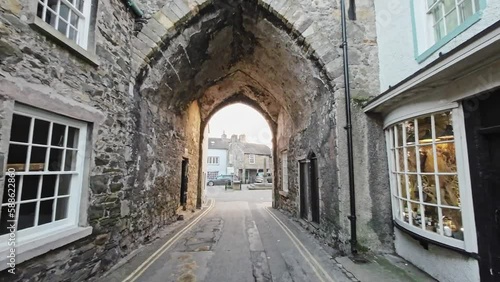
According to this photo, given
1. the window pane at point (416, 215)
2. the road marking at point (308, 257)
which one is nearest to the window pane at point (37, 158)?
the road marking at point (308, 257)

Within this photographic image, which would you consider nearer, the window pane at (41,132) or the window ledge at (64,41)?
the window ledge at (64,41)

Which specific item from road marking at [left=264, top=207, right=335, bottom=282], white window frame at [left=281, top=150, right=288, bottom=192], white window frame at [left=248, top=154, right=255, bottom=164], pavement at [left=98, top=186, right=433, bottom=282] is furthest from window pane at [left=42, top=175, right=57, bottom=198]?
white window frame at [left=248, top=154, right=255, bottom=164]

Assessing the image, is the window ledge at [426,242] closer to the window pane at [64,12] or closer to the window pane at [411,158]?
the window pane at [411,158]

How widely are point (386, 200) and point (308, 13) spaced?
392 centimetres

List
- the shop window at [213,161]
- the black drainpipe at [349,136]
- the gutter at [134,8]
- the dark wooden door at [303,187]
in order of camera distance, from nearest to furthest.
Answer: the black drainpipe at [349,136], the gutter at [134,8], the dark wooden door at [303,187], the shop window at [213,161]

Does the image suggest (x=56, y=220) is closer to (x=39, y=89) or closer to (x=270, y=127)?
(x=39, y=89)

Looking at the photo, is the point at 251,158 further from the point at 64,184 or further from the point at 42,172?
the point at 42,172

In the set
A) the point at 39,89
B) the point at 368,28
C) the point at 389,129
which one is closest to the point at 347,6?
the point at 368,28

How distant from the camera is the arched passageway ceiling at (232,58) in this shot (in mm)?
5172

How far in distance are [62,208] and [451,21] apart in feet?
18.5

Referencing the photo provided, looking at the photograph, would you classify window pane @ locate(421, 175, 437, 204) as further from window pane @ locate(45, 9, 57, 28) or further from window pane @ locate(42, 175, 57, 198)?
window pane @ locate(45, 9, 57, 28)

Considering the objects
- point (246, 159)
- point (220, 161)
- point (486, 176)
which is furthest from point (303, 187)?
point (220, 161)

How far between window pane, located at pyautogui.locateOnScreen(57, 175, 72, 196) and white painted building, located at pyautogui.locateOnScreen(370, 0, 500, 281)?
181 inches

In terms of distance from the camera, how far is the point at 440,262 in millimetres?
3254
